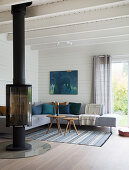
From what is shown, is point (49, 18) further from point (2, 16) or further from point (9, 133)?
point (9, 133)

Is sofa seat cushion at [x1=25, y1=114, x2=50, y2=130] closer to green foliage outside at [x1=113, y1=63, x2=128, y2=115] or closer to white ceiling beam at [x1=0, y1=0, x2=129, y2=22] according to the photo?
green foliage outside at [x1=113, y1=63, x2=128, y2=115]

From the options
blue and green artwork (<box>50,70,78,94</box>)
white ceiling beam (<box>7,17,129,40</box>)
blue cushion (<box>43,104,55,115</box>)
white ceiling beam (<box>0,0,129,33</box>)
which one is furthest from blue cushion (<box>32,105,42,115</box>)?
white ceiling beam (<box>0,0,129,33</box>)

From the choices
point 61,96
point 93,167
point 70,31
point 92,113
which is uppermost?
point 70,31

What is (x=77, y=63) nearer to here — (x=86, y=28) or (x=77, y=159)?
(x=86, y=28)

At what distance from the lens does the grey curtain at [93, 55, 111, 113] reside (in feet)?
23.6

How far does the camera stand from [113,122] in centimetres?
622

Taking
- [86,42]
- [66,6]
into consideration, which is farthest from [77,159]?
[86,42]

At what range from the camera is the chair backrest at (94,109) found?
696 cm

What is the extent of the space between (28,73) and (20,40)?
3419mm

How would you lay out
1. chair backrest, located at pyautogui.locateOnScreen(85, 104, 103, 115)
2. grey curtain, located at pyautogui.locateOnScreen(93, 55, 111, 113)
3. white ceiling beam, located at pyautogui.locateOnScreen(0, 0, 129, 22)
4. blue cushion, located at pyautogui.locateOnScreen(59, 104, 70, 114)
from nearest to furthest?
white ceiling beam, located at pyautogui.locateOnScreen(0, 0, 129, 22) < chair backrest, located at pyautogui.locateOnScreen(85, 104, 103, 115) < grey curtain, located at pyautogui.locateOnScreen(93, 55, 111, 113) < blue cushion, located at pyautogui.locateOnScreen(59, 104, 70, 114)

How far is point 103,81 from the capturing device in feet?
23.8

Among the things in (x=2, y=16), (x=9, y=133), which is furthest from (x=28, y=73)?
(x=2, y=16)

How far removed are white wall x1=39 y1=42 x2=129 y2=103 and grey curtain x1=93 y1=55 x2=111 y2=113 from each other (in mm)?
229

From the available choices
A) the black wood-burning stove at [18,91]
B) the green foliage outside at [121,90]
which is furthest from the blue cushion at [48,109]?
the black wood-burning stove at [18,91]
